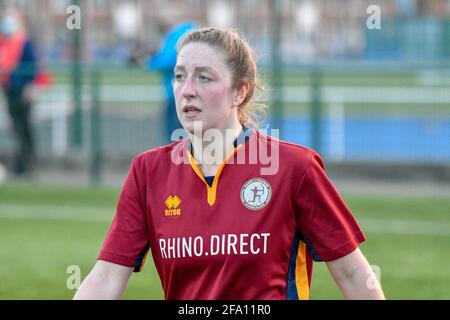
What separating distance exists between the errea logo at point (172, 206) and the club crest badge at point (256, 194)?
0.25m

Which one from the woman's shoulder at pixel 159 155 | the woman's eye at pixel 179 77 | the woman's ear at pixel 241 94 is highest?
the woman's eye at pixel 179 77

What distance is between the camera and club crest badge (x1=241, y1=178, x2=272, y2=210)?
426 cm

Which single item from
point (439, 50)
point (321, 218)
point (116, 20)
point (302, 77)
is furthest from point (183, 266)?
point (116, 20)

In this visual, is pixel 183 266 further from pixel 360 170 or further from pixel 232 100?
pixel 360 170

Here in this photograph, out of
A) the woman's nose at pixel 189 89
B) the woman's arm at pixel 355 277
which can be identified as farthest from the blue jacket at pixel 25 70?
the woman's arm at pixel 355 277

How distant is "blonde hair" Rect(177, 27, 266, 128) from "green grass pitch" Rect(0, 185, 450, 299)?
385 centimetres

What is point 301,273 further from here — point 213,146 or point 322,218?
point 213,146

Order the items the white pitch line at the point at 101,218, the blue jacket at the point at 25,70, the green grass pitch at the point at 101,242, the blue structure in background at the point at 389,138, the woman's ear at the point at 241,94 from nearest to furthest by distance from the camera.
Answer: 1. the woman's ear at the point at 241,94
2. the green grass pitch at the point at 101,242
3. the white pitch line at the point at 101,218
4. the blue structure in background at the point at 389,138
5. the blue jacket at the point at 25,70

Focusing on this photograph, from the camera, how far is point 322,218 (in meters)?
4.23

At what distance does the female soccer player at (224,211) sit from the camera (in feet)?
13.9

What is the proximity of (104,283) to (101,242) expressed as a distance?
6.72 metres

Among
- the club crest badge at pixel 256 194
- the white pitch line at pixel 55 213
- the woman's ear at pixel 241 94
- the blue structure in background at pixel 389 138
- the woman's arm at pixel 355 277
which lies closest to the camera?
the woman's arm at pixel 355 277

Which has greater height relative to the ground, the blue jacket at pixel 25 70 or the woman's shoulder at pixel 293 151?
the woman's shoulder at pixel 293 151

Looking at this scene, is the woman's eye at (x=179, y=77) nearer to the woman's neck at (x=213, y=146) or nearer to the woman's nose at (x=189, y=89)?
the woman's nose at (x=189, y=89)
